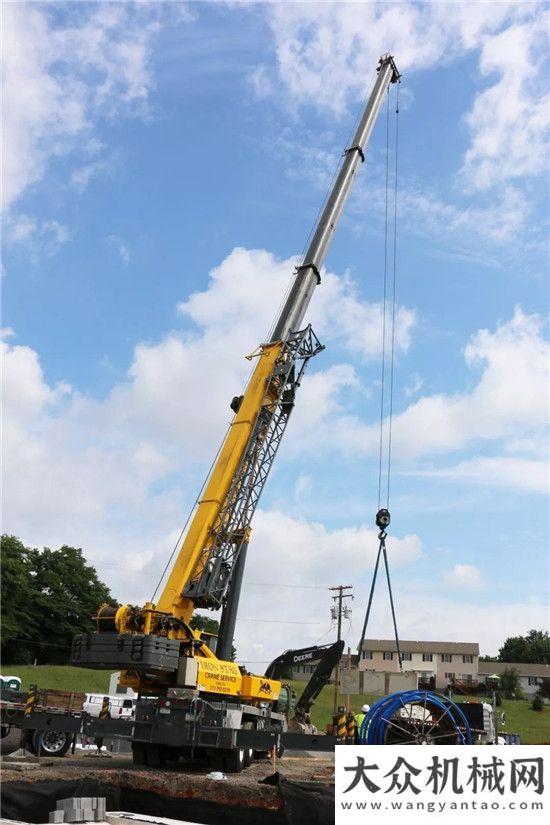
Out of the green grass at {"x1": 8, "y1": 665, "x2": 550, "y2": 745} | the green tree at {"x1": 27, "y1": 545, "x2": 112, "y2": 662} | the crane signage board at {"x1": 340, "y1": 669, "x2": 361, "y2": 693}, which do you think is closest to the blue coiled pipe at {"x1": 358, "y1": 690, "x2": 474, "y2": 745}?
the crane signage board at {"x1": 340, "y1": 669, "x2": 361, "y2": 693}

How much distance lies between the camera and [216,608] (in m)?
16.2

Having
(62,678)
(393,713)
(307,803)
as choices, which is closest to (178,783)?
(307,803)

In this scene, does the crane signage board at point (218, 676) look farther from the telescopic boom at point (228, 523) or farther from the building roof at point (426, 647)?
the building roof at point (426, 647)

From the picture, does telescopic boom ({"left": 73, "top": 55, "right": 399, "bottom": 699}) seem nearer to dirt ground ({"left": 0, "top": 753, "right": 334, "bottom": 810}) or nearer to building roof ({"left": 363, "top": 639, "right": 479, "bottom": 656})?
dirt ground ({"left": 0, "top": 753, "right": 334, "bottom": 810})

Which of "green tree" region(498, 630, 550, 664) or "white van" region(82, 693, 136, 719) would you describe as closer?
"white van" region(82, 693, 136, 719)

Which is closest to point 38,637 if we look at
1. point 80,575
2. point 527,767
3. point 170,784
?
point 80,575

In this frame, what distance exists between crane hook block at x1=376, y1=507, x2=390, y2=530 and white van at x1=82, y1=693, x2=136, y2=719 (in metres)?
10.2

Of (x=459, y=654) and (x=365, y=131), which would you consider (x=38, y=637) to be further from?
(x=365, y=131)

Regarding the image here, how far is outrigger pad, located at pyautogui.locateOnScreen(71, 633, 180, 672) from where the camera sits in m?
13.4

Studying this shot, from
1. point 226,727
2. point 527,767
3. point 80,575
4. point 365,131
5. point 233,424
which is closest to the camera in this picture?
point 527,767

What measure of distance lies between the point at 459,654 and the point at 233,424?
86567 millimetres

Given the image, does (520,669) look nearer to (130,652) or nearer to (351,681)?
(351,681)

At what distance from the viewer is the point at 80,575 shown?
77812 millimetres

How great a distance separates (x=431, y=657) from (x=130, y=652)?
89.0 meters
